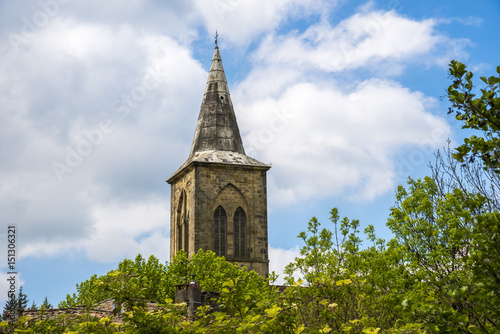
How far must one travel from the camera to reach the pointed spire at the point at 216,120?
1582 inches

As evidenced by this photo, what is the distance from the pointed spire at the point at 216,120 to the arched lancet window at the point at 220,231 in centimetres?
412

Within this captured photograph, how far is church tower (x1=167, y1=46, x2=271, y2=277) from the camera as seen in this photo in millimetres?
37625

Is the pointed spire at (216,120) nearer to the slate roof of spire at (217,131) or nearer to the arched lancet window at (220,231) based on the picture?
the slate roof of spire at (217,131)

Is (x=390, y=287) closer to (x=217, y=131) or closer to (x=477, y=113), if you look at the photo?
(x=477, y=113)

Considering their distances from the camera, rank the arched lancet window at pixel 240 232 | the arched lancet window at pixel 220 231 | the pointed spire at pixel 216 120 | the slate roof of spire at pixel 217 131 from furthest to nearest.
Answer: the pointed spire at pixel 216 120 < the slate roof of spire at pixel 217 131 < the arched lancet window at pixel 240 232 < the arched lancet window at pixel 220 231

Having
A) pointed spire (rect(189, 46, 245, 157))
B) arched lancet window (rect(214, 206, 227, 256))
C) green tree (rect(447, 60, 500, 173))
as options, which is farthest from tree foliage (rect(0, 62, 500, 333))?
pointed spire (rect(189, 46, 245, 157))

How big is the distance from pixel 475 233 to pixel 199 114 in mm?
37177

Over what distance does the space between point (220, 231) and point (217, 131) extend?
6.50m

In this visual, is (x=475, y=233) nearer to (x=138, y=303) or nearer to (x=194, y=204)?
(x=138, y=303)

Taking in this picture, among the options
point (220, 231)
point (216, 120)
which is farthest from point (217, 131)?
point (220, 231)

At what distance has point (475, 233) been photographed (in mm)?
5527

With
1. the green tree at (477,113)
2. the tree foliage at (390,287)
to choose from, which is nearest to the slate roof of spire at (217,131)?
the tree foliage at (390,287)

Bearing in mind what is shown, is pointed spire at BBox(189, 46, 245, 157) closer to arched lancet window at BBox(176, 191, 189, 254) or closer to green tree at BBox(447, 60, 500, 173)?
arched lancet window at BBox(176, 191, 189, 254)

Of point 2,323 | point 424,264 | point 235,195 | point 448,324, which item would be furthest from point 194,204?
point 448,324
